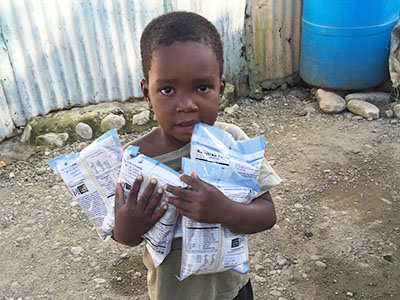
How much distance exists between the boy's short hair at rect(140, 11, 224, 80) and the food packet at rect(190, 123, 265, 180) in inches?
7.3

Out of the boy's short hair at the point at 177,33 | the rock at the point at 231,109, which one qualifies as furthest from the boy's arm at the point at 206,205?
the rock at the point at 231,109

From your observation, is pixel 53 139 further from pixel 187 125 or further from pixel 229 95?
pixel 187 125

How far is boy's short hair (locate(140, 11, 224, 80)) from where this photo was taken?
1.15 meters

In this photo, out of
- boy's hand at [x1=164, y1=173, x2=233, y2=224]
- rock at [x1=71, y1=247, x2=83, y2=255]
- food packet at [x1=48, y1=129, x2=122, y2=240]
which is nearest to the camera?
boy's hand at [x1=164, y1=173, x2=233, y2=224]

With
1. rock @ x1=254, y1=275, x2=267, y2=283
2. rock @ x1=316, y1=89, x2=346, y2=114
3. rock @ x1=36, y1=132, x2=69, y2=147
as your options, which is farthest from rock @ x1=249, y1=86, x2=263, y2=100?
rock @ x1=254, y1=275, x2=267, y2=283

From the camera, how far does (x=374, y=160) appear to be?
3.32m

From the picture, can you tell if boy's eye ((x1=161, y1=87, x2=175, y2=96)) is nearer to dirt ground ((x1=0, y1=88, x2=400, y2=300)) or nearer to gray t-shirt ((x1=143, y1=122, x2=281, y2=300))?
gray t-shirt ((x1=143, y1=122, x2=281, y2=300))

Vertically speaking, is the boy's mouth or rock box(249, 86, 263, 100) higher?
the boy's mouth

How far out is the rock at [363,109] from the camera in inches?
154

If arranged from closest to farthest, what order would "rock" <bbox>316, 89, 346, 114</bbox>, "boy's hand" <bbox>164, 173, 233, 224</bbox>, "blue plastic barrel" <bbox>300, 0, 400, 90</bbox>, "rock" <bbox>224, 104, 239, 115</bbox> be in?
1. "boy's hand" <bbox>164, 173, 233, 224</bbox>
2. "blue plastic barrel" <bbox>300, 0, 400, 90</bbox>
3. "rock" <bbox>316, 89, 346, 114</bbox>
4. "rock" <bbox>224, 104, 239, 115</bbox>

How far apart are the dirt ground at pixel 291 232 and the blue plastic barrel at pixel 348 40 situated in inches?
21.7

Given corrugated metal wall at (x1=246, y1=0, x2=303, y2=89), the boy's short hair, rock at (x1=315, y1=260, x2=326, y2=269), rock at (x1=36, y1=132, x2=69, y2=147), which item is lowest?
→ rock at (x1=315, y1=260, x2=326, y2=269)

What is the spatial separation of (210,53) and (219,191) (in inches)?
13.8

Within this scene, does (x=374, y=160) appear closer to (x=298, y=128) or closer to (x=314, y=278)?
(x=298, y=128)
